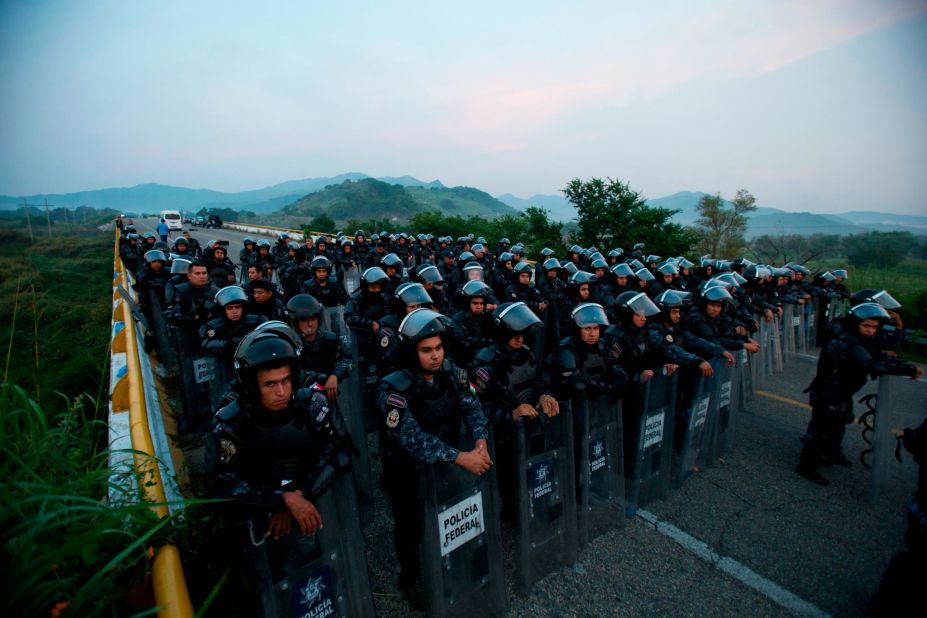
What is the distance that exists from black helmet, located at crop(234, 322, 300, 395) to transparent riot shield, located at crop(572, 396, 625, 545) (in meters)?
2.42

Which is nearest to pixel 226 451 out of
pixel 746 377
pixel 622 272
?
pixel 746 377

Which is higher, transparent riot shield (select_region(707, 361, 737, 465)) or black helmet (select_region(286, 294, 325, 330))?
black helmet (select_region(286, 294, 325, 330))

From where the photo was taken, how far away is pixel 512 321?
3674 millimetres

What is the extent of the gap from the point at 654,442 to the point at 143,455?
4.41m

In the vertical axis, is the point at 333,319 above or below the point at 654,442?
above

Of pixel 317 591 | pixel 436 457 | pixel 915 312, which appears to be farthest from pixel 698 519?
pixel 915 312

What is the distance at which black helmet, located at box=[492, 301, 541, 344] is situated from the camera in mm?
3643

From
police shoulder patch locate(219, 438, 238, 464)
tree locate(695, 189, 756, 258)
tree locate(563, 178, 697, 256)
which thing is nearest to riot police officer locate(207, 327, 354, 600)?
police shoulder patch locate(219, 438, 238, 464)

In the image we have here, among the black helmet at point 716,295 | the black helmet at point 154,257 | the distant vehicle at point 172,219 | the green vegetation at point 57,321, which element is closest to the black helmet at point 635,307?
the black helmet at point 716,295

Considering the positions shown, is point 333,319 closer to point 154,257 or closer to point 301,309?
point 301,309

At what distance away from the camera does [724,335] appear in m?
5.59

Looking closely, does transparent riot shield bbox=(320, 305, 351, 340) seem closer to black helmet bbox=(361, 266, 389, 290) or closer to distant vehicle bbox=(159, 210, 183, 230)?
black helmet bbox=(361, 266, 389, 290)

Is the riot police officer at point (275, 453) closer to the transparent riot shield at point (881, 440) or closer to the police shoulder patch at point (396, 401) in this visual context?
the police shoulder patch at point (396, 401)

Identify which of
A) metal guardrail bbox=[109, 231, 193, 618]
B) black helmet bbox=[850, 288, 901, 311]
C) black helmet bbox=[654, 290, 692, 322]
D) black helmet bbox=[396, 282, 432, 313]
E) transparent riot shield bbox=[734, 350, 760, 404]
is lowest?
transparent riot shield bbox=[734, 350, 760, 404]
